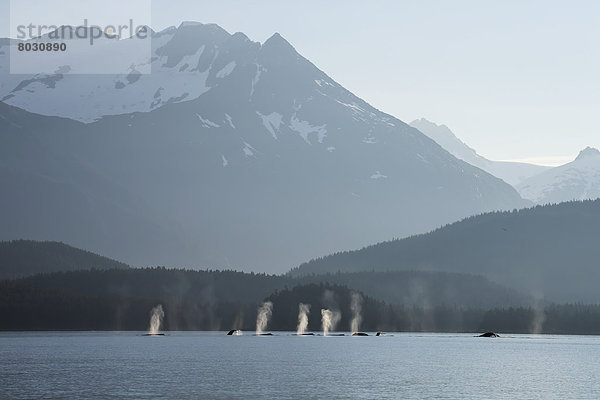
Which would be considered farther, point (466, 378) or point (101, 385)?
point (466, 378)

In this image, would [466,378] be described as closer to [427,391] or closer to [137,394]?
[427,391]

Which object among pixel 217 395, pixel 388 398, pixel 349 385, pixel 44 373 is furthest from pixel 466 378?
pixel 44 373

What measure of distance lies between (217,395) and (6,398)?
28953 millimetres

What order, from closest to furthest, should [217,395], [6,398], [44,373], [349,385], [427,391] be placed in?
[6,398] < [217,395] < [427,391] < [349,385] < [44,373]

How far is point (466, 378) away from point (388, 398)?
42.3 metres

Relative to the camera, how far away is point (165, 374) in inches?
7564

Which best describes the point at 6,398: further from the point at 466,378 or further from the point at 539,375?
the point at 539,375

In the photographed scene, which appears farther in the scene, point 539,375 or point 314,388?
point 539,375

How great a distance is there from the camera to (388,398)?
150 meters

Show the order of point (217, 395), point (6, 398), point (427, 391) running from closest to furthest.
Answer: point (6, 398), point (217, 395), point (427, 391)

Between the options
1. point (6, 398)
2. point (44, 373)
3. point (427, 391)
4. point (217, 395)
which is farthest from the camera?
point (44, 373)

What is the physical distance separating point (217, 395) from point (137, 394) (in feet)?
37.5

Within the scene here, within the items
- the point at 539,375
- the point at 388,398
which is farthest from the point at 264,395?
the point at 539,375

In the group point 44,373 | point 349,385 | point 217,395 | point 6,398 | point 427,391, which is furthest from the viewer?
point 44,373
